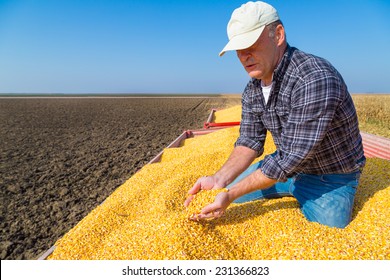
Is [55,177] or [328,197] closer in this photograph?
[328,197]

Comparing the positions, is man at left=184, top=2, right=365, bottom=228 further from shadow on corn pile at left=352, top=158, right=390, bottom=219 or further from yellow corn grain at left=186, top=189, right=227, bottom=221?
shadow on corn pile at left=352, top=158, right=390, bottom=219

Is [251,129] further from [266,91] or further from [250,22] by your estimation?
[250,22]

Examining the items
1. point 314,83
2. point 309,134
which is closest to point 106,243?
point 309,134

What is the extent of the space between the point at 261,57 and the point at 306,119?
0.60 metres

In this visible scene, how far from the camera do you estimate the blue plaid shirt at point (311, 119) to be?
88.1 inches

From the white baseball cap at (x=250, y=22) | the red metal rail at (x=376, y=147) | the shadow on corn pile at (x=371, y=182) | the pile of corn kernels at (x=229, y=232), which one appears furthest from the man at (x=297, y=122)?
the red metal rail at (x=376, y=147)

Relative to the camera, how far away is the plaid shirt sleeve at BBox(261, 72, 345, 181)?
221 cm

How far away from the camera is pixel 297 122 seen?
2.32m

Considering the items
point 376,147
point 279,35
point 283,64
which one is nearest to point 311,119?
point 283,64

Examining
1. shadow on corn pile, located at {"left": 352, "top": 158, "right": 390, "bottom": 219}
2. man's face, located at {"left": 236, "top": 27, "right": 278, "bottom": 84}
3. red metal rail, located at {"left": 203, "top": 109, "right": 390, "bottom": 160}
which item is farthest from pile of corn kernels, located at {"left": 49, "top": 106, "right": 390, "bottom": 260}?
man's face, located at {"left": 236, "top": 27, "right": 278, "bottom": 84}

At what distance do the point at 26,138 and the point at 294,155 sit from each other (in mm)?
10900

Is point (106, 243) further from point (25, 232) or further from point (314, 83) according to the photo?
point (314, 83)

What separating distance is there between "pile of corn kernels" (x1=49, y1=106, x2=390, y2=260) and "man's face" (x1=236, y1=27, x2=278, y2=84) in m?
1.16

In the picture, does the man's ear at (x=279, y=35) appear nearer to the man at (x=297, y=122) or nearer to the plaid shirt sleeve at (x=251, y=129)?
the man at (x=297, y=122)
